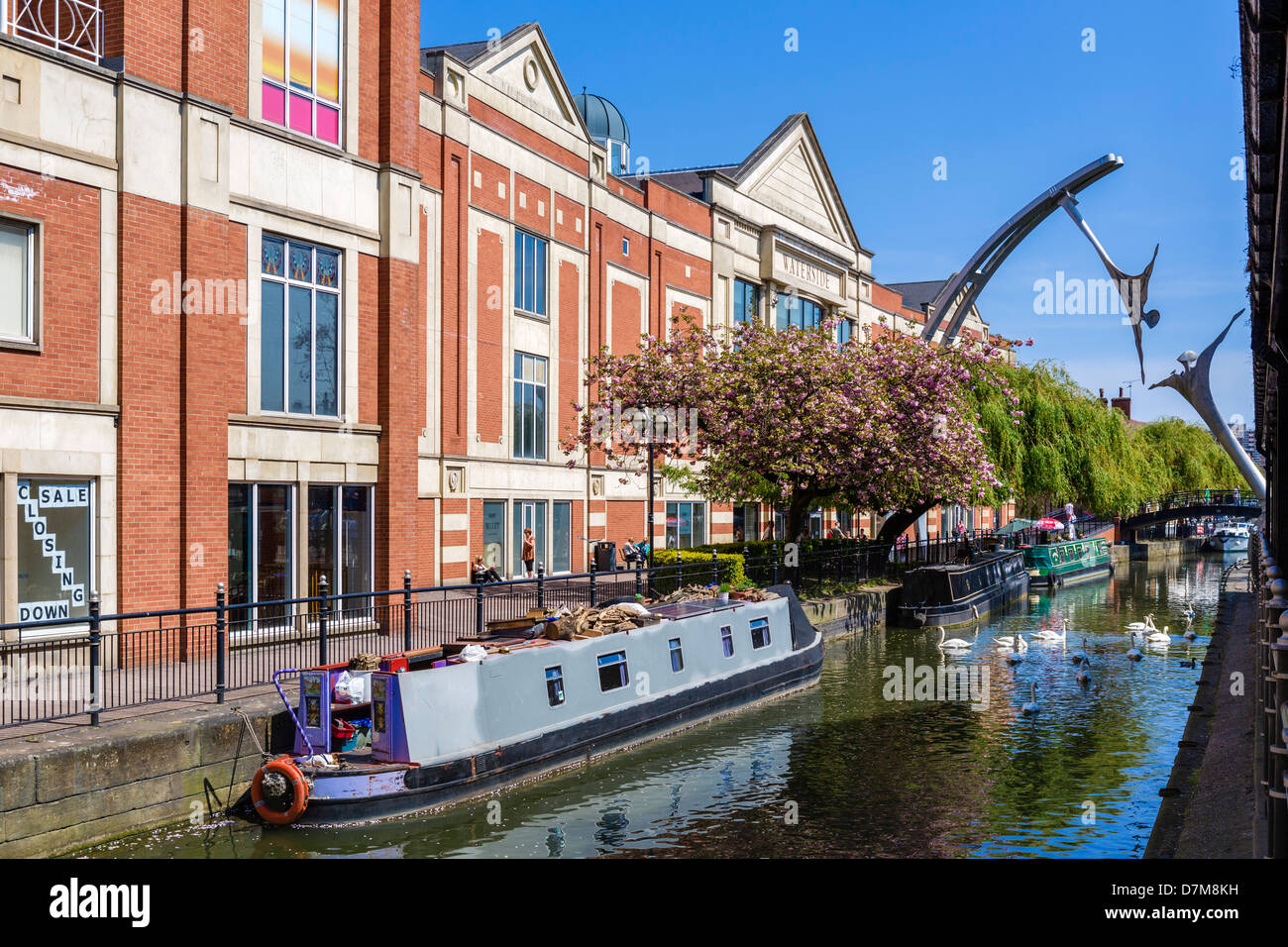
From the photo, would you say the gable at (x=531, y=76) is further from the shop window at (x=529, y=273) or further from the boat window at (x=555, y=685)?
the boat window at (x=555, y=685)

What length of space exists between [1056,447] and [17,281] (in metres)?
41.1

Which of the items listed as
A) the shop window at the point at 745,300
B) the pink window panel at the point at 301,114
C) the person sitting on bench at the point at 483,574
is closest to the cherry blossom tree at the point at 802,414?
the person sitting on bench at the point at 483,574

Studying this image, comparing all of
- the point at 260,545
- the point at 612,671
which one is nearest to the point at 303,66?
the point at 260,545

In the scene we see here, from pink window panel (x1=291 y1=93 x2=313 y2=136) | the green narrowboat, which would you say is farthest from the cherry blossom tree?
the green narrowboat

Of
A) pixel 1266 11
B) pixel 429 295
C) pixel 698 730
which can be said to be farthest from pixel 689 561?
pixel 1266 11

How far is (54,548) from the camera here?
15.4 metres

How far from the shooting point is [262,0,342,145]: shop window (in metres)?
18.8

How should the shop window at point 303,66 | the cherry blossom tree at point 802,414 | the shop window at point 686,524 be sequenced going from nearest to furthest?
the shop window at point 303,66, the cherry blossom tree at point 802,414, the shop window at point 686,524

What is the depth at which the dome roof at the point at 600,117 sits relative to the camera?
158 feet

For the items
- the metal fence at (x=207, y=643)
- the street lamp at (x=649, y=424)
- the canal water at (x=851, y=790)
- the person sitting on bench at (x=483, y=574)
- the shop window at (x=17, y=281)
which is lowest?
the canal water at (x=851, y=790)

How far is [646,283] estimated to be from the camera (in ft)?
124

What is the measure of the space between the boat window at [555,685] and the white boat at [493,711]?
0.02 meters

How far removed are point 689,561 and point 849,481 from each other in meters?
4.63

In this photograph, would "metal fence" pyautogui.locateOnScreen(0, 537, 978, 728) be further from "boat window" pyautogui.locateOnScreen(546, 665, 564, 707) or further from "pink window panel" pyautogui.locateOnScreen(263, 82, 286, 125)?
"pink window panel" pyautogui.locateOnScreen(263, 82, 286, 125)
